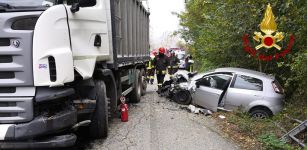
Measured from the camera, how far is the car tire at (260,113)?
933cm

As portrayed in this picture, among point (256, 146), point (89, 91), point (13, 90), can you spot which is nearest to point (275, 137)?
point (256, 146)

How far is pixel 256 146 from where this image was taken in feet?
22.4

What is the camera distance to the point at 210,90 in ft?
33.2

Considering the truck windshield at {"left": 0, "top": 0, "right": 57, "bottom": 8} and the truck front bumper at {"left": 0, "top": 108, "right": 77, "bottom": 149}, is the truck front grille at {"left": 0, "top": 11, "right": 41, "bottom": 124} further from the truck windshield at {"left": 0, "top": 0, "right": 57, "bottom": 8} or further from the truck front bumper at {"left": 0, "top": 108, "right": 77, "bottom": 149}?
the truck windshield at {"left": 0, "top": 0, "right": 57, "bottom": 8}

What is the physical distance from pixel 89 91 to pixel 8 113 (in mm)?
1447

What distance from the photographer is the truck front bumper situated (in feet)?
15.3

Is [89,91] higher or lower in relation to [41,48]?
lower

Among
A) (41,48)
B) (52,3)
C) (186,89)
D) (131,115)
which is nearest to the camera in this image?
(41,48)

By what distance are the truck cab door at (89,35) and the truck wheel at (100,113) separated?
0.47 metres

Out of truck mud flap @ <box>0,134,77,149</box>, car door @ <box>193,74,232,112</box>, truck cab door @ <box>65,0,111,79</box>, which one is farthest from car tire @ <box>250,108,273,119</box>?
truck mud flap @ <box>0,134,77,149</box>

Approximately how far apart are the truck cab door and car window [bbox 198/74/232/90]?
3.97 meters

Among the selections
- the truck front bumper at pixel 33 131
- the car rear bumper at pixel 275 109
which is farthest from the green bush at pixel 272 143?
the truck front bumper at pixel 33 131

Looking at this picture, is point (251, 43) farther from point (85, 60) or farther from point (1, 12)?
point (1, 12)

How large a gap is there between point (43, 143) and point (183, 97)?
6.93 meters
